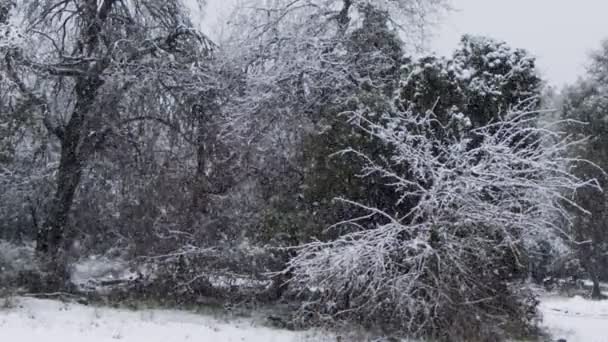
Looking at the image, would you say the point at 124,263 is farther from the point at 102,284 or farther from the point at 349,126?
the point at 349,126

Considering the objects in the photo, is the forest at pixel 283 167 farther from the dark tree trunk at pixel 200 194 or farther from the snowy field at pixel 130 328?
the snowy field at pixel 130 328

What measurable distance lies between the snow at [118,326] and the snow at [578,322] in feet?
14.1

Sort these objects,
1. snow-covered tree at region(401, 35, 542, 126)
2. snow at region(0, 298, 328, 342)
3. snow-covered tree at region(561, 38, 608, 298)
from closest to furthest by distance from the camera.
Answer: snow at region(0, 298, 328, 342), snow-covered tree at region(401, 35, 542, 126), snow-covered tree at region(561, 38, 608, 298)

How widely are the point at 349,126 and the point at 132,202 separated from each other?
4.77 metres

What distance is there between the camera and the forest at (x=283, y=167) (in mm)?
8703

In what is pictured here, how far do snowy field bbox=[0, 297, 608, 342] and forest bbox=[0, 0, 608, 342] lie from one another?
2.15 feet

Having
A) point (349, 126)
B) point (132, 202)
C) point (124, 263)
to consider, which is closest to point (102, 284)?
point (124, 263)

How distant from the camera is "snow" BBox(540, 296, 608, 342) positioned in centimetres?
1033

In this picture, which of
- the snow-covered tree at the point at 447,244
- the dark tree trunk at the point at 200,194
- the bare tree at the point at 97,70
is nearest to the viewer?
the snow-covered tree at the point at 447,244

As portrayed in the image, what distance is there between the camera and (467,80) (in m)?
10.1

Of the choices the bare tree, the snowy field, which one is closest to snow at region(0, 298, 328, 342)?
the snowy field

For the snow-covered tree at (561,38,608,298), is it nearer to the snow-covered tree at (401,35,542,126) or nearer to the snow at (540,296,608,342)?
the snow at (540,296,608,342)

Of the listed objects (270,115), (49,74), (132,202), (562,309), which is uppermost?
(49,74)

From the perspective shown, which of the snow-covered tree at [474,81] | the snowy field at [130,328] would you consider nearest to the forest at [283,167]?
the snow-covered tree at [474,81]
